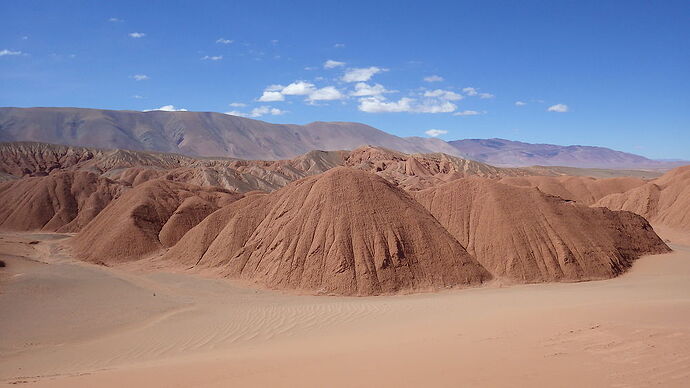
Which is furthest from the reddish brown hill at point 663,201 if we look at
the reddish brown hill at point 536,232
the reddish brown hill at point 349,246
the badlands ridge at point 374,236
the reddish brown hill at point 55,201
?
the reddish brown hill at point 55,201

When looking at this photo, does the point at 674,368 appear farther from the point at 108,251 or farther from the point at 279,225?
the point at 108,251

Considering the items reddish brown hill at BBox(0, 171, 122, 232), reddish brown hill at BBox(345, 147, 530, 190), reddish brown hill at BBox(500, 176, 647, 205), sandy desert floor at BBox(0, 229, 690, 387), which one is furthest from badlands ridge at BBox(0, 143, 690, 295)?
reddish brown hill at BBox(500, 176, 647, 205)

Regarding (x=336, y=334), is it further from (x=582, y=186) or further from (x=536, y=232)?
(x=582, y=186)

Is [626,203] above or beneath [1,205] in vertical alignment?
above

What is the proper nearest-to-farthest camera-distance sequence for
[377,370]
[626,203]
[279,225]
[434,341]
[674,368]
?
[674,368], [377,370], [434,341], [279,225], [626,203]

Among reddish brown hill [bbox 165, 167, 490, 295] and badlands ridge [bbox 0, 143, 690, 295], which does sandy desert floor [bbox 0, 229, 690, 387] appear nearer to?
reddish brown hill [bbox 165, 167, 490, 295]

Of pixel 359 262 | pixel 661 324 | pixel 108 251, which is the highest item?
pixel 661 324

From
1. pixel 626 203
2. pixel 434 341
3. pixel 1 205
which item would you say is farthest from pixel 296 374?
pixel 1 205
